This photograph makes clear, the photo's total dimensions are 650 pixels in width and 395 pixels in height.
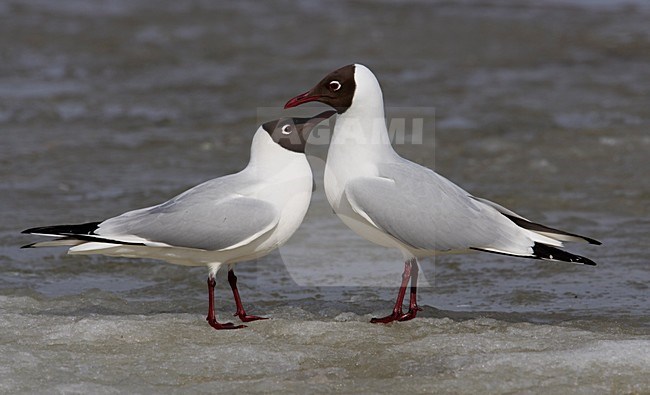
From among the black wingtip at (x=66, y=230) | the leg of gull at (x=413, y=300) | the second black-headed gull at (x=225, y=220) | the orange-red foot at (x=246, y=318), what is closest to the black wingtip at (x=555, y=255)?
the leg of gull at (x=413, y=300)

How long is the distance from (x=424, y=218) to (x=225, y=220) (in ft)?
2.92

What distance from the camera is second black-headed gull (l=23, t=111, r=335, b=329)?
4.83 metres

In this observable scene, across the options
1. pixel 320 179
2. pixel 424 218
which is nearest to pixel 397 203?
pixel 424 218

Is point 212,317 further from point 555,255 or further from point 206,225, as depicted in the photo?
point 555,255

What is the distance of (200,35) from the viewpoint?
49.0ft

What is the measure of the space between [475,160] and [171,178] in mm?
2470

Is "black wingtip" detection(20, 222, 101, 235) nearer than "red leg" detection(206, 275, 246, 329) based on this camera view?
Yes

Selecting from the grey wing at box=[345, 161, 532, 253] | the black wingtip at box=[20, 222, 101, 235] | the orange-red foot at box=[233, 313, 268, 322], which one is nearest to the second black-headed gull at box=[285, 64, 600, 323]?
the grey wing at box=[345, 161, 532, 253]

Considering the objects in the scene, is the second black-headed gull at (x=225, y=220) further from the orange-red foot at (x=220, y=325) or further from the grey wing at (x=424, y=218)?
the grey wing at (x=424, y=218)

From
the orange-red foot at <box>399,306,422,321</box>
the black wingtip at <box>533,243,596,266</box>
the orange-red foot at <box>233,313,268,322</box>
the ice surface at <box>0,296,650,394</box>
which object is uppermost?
the black wingtip at <box>533,243,596,266</box>

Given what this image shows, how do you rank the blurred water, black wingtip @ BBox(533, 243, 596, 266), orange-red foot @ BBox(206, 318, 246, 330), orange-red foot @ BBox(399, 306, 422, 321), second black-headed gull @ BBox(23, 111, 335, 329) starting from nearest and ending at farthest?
the blurred water < black wingtip @ BBox(533, 243, 596, 266) < second black-headed gull @ BBox(23, 111, 335, 329) < orange-red foot @ BBox(206, 318, 246, 330) < orange-red foot @ BBox(399, 306, 422, 321)

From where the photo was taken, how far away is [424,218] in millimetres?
4930

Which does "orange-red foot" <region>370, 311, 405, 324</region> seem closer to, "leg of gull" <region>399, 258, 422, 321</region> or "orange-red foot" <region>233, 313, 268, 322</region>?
"leg of gull" <region>399, 258, 422, 321</region>

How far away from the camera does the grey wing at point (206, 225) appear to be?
4.84 metres
